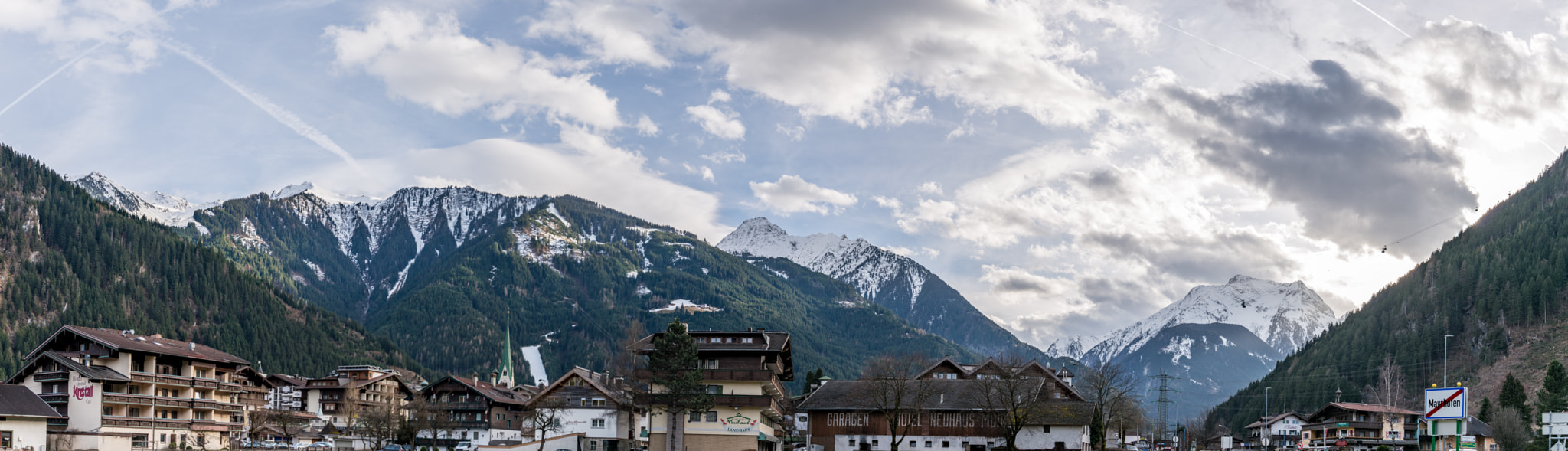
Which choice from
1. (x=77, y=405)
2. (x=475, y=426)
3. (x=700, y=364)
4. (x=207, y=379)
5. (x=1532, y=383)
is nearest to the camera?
Answer: (x=77, y=405)

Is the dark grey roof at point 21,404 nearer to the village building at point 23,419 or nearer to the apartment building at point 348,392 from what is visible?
the village building at point 23,419

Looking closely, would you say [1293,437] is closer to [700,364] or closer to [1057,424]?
[1057,424]

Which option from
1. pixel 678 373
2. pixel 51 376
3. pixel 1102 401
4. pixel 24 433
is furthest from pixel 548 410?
pixel 1102 401

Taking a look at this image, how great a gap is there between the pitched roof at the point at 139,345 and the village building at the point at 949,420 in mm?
56546

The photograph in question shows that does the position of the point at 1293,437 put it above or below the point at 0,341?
below

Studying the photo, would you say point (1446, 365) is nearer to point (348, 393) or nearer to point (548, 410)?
point (548, 410)

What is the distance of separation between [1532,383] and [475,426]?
14669 centimetres

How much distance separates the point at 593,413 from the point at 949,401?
33011mm

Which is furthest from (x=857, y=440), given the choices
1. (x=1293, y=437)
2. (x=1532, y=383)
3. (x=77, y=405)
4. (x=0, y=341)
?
(x=0, y=341)

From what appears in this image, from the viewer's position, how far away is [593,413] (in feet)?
352

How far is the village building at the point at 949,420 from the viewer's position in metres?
100

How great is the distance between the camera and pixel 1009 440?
9544 cm

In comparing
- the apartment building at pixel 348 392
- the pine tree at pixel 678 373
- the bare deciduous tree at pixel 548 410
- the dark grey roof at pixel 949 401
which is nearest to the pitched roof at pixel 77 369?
the bare deciduous tree at pixel 548 410

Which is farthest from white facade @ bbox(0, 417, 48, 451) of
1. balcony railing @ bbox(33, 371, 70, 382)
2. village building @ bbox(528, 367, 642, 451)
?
village building @ bbox(528, 367, 642, 451)
